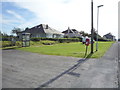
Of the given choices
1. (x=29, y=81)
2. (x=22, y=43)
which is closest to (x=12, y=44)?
(x=22, y=43)

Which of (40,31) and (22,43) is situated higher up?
(40,31)

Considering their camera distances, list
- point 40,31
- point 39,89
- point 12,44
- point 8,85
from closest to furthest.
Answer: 1. point 39,89
2. point 8,85
3. point 12,44
4. point 40,31

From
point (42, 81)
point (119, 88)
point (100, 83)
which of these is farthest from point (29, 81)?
point (119, 88)

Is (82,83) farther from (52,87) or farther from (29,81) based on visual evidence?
(29,81)

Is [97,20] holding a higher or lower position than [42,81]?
higher

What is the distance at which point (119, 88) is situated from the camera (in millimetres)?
4117

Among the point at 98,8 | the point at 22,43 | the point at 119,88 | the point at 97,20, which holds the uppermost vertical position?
the point at 98,8

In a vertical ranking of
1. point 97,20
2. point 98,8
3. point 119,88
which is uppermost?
point 98,8

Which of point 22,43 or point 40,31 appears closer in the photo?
point 22,43

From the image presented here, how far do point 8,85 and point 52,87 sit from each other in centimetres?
170

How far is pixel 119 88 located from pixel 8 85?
163 inches

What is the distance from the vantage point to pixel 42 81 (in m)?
4.74

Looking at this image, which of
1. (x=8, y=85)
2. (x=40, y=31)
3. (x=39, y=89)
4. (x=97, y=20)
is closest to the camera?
(x=39, y=89)

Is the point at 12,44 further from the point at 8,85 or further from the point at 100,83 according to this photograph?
the point at 100,83
